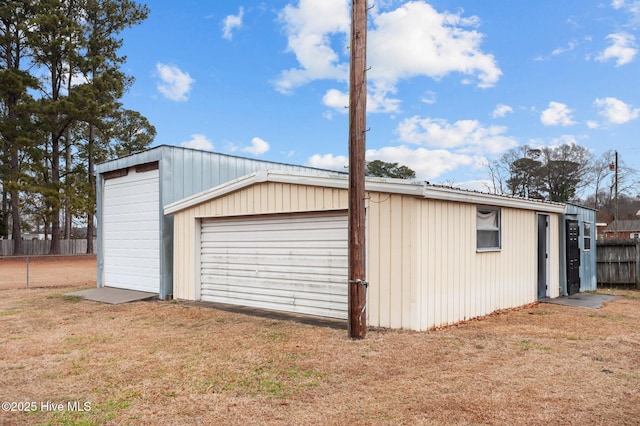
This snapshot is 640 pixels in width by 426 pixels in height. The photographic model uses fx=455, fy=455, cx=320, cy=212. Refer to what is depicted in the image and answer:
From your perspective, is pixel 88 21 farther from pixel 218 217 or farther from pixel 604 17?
pixel 604 17

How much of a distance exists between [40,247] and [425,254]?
3596cm

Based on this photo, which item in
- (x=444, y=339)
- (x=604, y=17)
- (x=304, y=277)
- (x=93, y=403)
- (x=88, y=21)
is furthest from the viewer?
(x=88, y=21)

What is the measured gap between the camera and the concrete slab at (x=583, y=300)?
9252mm

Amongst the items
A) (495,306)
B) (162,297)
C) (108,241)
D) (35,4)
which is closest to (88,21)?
(35,4)

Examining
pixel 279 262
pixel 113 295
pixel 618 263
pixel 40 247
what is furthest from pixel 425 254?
pixel 40 247

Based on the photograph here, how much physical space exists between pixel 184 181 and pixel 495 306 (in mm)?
7414

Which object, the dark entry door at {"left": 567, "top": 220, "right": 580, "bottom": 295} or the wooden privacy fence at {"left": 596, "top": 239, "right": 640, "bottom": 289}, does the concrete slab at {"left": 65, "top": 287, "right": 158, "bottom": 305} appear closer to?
the dark entry door at {"left": 567, "top": 220, "right": 580, "bottom": 295}

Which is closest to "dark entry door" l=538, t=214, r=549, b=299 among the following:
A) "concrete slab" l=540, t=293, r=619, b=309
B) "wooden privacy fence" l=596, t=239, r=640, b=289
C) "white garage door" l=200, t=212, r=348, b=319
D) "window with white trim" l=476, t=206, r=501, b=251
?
"concrete slab" l=540, t=293, r=619, b=309

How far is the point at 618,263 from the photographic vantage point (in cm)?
1280

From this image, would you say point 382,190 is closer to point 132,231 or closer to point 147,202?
point 147,202

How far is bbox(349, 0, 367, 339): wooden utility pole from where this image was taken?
598cm

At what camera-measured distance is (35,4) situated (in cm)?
2745

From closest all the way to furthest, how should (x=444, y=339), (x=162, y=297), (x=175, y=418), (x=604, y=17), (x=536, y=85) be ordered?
(x=175, y=418) → (x=444, y=339) → (x=162, y=297) → (x=604, y=17) → (x=536, y=85)

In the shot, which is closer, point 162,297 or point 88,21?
point 162,297
